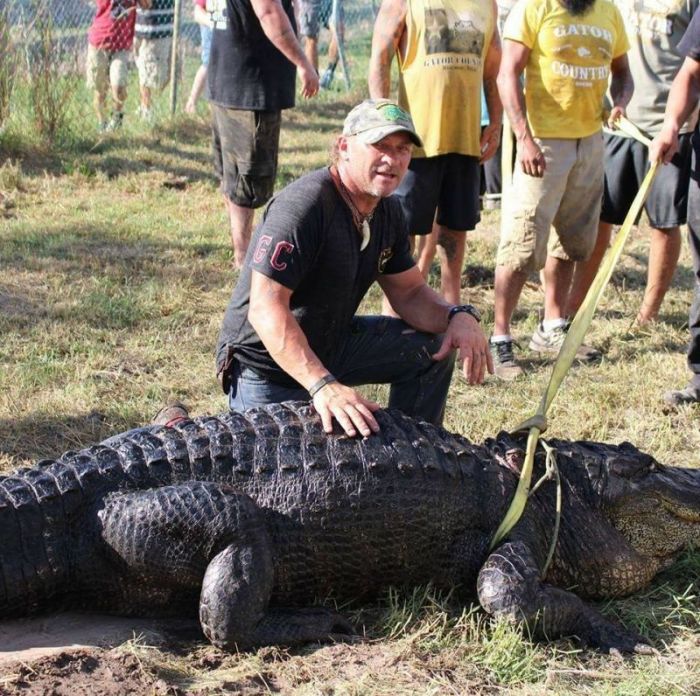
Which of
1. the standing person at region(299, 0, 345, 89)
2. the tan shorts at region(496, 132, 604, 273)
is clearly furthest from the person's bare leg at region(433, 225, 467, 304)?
the standing person at region(299, 0, 345, 89)

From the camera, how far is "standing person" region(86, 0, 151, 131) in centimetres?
1052

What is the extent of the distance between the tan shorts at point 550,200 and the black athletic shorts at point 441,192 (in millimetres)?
212

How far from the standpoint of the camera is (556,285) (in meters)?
6.11

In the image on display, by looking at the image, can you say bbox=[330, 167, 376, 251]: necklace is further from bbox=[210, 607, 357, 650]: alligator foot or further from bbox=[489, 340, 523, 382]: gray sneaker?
bbox=[489, 340, 523, 382]: gray sneaker

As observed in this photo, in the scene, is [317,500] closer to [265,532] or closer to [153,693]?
[265,532]

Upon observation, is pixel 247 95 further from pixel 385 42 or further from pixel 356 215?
pixel 356 215

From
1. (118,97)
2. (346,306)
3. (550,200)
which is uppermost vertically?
(118,97)

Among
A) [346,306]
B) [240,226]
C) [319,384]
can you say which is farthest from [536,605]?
[240,226]

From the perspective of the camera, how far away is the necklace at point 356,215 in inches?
153

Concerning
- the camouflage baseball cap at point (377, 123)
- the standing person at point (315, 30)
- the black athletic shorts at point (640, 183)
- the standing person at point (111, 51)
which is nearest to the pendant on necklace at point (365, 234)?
the camouflage baseball cap at point (377, 123)

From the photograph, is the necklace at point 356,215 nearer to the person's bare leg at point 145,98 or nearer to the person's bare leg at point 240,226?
the person's bare leg at point 240,226

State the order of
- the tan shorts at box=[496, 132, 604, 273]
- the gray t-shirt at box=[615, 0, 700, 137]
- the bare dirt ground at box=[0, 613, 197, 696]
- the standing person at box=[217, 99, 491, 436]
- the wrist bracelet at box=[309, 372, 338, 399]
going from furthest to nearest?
the gray t-shirt at box=[615, 0, 700, 137], the tan shorts at box=[496, 132, 604, 273], the standing person at box=[217, 99, 491, 436], the wrist bracelet at box=[309, 372, 338, 399], the bare dirt ground at box=[0, 613, 197, 696]

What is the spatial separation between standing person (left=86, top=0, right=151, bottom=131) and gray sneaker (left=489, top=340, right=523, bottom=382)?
592 centimetres

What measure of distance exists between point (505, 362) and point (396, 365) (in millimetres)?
1594
